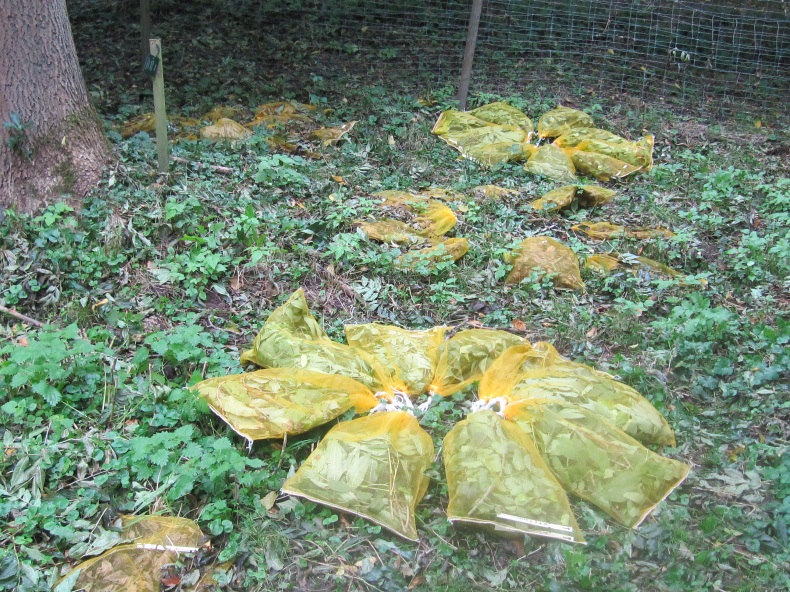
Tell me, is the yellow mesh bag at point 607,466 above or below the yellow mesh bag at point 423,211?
below

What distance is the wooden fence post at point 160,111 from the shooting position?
3.96 metres

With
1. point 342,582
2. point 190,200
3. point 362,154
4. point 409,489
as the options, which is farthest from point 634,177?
point 342,582

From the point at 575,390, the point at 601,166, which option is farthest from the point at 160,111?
the point at 601,166

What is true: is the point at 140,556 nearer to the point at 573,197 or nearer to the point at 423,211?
the point at 423,211

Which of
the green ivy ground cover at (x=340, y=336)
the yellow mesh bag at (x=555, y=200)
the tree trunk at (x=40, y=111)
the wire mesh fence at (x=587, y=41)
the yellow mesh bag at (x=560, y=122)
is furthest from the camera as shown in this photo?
the wire mesh fence at (x=587, y=41)

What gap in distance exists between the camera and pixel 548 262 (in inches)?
155

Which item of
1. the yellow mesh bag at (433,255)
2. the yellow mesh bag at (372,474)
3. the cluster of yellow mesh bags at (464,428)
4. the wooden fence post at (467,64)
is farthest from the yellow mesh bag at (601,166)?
the yellow mesh bag at (372,474)

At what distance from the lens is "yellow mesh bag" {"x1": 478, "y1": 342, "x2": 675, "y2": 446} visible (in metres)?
2.66

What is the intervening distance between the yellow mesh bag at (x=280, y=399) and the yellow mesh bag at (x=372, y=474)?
16 centimetres

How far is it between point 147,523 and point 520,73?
658cm

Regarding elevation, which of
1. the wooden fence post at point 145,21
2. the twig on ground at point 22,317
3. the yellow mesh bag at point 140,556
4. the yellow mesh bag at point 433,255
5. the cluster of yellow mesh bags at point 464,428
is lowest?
the yellow mesh bag at point 140,556

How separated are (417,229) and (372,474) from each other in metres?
2.28

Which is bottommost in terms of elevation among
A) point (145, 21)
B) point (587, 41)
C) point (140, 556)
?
point (140, 556)

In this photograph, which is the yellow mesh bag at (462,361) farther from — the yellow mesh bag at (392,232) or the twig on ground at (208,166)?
the twig on ground at (208,166)
